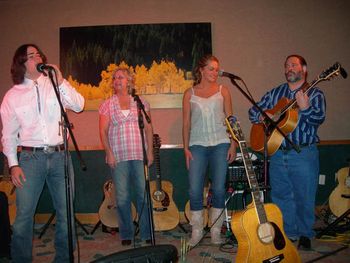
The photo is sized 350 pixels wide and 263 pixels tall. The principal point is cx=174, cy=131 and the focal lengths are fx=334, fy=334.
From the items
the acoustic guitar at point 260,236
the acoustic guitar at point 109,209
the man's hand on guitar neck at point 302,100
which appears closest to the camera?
the acoustic guitar at point 260,236

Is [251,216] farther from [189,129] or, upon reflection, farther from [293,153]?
[189,129]

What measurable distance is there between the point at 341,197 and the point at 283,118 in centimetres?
175

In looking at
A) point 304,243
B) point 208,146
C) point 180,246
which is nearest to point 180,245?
point 180,246

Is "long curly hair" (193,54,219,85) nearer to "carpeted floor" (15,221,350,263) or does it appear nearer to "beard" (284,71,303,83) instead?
"beard" (284,71,303,83)

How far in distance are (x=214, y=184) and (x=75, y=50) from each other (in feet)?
9.83

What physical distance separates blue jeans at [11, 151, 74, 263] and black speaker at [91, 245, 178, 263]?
1.37m

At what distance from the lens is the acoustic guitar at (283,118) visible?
3.05 metres

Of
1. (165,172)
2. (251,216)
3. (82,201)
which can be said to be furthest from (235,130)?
(82,201)

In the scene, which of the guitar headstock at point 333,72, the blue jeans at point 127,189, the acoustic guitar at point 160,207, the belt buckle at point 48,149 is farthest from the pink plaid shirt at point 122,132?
the guitar headstock at point 333,72

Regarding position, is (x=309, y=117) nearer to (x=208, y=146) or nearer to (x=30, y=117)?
(x=208, y=146)

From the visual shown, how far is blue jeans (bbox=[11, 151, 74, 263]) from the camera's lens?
2.50m

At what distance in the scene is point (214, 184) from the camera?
341cm

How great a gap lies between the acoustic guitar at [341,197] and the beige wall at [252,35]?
0.87 meters

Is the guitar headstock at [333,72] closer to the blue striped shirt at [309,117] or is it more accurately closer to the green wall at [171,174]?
the blue striped shirt at [309,117]
